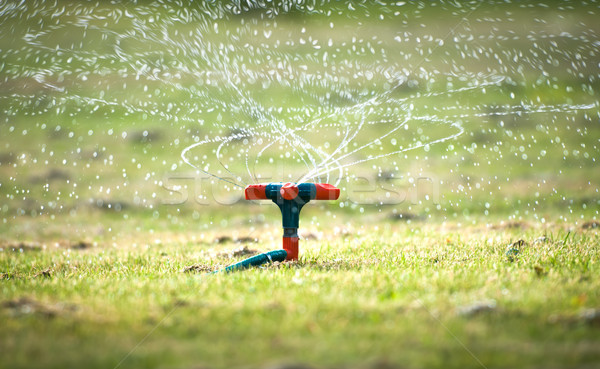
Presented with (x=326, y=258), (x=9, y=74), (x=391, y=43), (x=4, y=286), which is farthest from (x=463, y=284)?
(x=9, y=74)

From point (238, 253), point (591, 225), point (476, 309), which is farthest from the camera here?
point (591, 225)

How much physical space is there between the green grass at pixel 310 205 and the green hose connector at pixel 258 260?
256 mm

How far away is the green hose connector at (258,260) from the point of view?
5439 millimetres

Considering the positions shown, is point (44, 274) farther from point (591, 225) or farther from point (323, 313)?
point (591, 225)

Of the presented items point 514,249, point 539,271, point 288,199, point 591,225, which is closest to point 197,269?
point 288,199

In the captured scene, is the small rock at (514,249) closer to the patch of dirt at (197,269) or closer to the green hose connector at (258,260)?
the green hose connector at (258,260)

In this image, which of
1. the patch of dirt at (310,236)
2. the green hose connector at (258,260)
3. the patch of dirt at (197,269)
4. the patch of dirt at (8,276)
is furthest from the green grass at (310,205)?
the patch of dirt at (310,236)

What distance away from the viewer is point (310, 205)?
38.0ft

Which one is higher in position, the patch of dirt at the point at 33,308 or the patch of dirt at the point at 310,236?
the patch of dirt at the point at 33,308

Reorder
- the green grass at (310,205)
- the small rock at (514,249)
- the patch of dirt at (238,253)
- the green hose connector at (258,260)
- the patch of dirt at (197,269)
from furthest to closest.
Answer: the patch of dirt at (238,253)
the small rock at (514,249)
the patch of dirt at (197,269)
the green hose connector at (258,260)
the green grass at (310,205)

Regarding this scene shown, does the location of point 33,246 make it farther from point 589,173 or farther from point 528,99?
point 528,99

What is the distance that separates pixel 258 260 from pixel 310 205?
19.7ft

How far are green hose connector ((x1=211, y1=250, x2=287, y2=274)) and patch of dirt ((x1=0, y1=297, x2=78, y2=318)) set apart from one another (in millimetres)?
1701

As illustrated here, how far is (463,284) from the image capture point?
447cm
